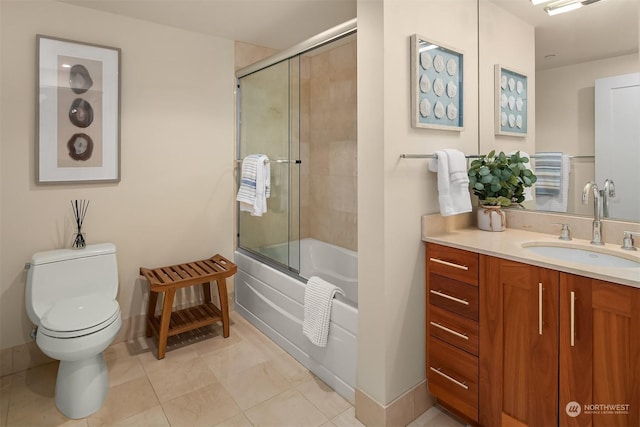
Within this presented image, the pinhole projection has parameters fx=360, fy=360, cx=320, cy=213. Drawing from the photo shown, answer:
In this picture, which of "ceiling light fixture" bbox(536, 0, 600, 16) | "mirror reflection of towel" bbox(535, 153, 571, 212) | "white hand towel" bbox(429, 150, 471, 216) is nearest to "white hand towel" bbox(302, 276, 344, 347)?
"white hand towel" bbox(429, 150, 471, 216)

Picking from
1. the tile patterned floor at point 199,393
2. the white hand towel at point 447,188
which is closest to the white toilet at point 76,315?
the tile patterned floor at point 199,393

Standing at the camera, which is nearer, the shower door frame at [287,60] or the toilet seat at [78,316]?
the toilet seat at [78,316]

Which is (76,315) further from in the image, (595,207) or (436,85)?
(595,207)

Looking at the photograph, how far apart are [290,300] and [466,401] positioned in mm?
1216

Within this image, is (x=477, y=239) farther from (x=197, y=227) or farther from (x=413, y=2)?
(x=197, y=227)

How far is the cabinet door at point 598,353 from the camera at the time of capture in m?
1.22

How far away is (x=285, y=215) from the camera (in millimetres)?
2900

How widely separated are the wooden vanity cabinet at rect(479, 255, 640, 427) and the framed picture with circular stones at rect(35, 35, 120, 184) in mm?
2500

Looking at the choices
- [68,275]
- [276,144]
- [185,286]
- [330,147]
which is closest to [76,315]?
[68,275]

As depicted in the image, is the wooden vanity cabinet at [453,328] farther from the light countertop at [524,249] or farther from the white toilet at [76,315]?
the white toilet at [76,315]

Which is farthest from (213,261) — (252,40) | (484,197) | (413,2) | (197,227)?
(413,2)

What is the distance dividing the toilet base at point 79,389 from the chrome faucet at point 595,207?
2.64 metres

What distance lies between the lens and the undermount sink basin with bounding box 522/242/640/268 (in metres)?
1.54

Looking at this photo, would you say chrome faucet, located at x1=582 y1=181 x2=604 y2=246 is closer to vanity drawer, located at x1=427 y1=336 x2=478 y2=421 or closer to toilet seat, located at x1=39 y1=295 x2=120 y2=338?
vanity drawer, located at x1=427 y1=336 x2=478 y2=421
